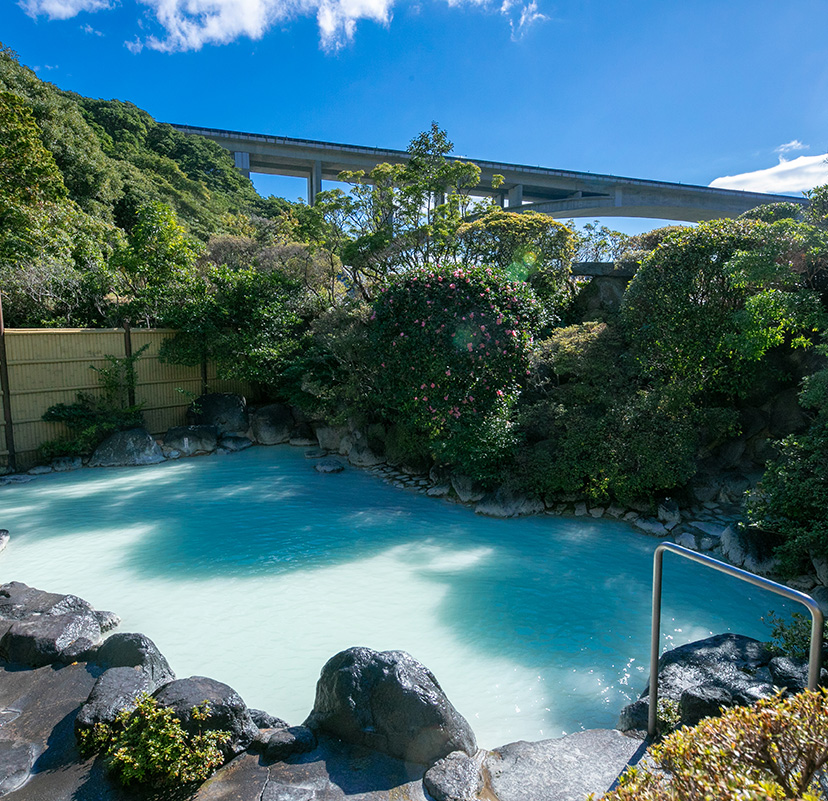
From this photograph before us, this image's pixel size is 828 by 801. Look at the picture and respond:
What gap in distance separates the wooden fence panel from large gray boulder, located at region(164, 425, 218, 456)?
2.87 ft

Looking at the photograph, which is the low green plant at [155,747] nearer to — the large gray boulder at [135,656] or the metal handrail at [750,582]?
the large gray boulder at [135,656]

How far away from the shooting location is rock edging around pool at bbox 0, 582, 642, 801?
282 cm

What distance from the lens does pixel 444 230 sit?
1327cm

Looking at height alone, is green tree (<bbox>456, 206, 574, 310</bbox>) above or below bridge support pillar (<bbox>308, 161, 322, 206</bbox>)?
below

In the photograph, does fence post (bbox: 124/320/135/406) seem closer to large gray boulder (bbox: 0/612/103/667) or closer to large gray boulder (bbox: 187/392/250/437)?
large gray boulder (bbox: 187/392/250/437)

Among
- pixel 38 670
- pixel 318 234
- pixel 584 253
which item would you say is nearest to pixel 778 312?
pixel 38 670

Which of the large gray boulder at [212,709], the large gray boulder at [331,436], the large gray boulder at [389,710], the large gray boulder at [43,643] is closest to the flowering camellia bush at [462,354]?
the large gray boulder at [331,436]

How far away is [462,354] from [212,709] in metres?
6.17

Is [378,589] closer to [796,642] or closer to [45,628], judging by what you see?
[45,628]

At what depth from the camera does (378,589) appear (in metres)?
5.86

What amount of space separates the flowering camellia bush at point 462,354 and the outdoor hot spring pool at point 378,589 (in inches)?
50.2

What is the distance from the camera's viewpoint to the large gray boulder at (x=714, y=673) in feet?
10.4

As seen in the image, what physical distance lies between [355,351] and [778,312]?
696cm

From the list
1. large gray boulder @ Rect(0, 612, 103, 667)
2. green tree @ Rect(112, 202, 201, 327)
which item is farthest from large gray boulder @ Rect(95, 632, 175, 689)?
green tree @ Rect(112, 202, 201, 327)
